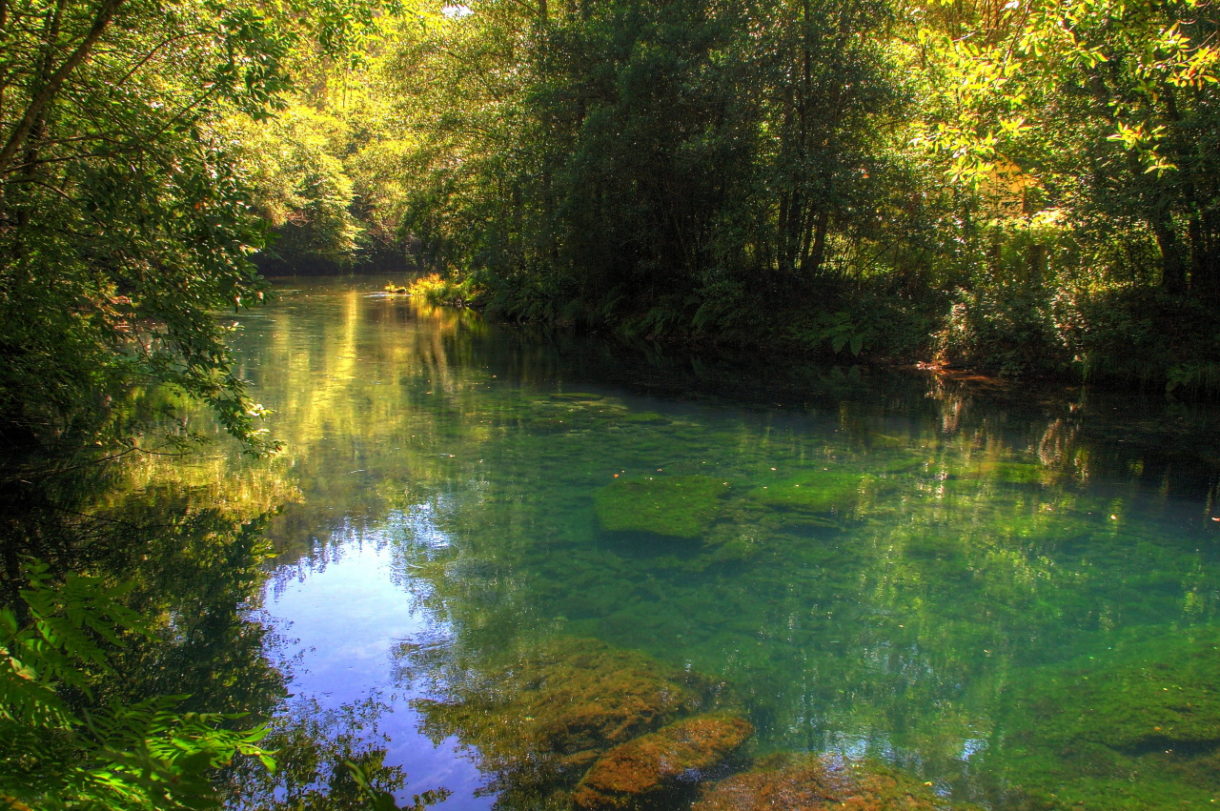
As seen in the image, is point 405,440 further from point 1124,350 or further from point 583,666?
point 1124,350

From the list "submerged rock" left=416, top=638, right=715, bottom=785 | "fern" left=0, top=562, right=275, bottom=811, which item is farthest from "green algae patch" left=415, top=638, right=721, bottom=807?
"fern" left=0, top=562, right=275, bottom=811

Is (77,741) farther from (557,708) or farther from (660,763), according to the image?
(557,708)

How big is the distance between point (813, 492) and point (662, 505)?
69.4 inches

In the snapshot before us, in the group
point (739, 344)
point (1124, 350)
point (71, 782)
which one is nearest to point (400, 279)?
point (739, 344)

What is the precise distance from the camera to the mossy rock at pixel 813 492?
318 inches

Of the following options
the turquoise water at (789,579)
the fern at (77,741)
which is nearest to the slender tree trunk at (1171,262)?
the turquoise water at (789,579)

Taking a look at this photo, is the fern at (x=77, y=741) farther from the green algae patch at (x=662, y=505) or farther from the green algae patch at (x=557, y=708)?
the green algae patch at (x=662, y=505)

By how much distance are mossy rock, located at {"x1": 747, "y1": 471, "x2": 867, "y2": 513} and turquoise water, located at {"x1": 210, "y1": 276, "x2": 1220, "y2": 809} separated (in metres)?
0.05

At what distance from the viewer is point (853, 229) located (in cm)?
1780

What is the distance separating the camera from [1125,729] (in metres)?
4.45

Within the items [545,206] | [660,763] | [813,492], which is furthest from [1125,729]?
[545,206]

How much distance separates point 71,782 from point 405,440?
9.10 m

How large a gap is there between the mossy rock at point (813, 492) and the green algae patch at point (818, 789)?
400 cm

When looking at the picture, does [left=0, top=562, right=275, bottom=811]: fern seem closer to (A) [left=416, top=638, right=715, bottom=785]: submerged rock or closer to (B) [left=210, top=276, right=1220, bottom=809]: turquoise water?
(B) [left=210, top=276, right=1220, bottom=809]: turquoise water
